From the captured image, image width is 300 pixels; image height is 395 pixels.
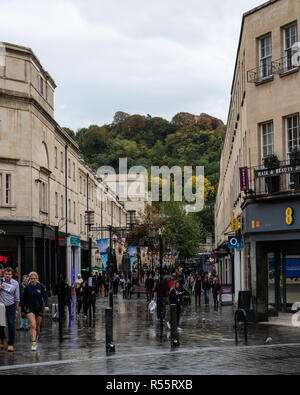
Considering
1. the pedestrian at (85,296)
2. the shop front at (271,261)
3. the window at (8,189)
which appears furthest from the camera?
the window at (8,189)

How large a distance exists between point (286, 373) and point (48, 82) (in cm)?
3847

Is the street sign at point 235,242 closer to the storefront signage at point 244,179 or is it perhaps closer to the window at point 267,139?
the storefront signage at point 244,179

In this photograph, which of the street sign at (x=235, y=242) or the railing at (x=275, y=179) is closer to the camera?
the railing at (x=275, y=179)

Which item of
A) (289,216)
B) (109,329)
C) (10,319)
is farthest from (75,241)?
(109,329)

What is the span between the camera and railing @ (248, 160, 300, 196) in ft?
70.3

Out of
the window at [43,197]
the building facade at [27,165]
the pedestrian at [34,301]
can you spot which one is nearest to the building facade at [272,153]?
the pedestrian at [34,301]

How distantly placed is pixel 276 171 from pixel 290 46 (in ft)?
15.0

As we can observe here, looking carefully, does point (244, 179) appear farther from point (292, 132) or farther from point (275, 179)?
point (292, 132)

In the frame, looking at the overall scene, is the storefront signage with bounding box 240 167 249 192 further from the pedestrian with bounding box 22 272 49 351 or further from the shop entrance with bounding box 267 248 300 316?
the pedestrian with bounding box 22 272 49 351

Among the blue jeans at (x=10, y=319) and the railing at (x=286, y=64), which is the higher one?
the railing at (x=286, y=64)

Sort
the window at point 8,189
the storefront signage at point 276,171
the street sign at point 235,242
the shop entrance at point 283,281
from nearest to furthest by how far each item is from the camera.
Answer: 1. the storefront signage at point 276,171
2. the shop entrance at point 283,281
3. the street sign at point 235,242
4. the window at point 8,189

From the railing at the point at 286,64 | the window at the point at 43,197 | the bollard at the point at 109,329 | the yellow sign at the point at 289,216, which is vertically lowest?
the bollard at the point at 109,329

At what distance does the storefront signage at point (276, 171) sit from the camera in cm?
2124

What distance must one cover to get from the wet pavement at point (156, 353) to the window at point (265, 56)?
942 cm
